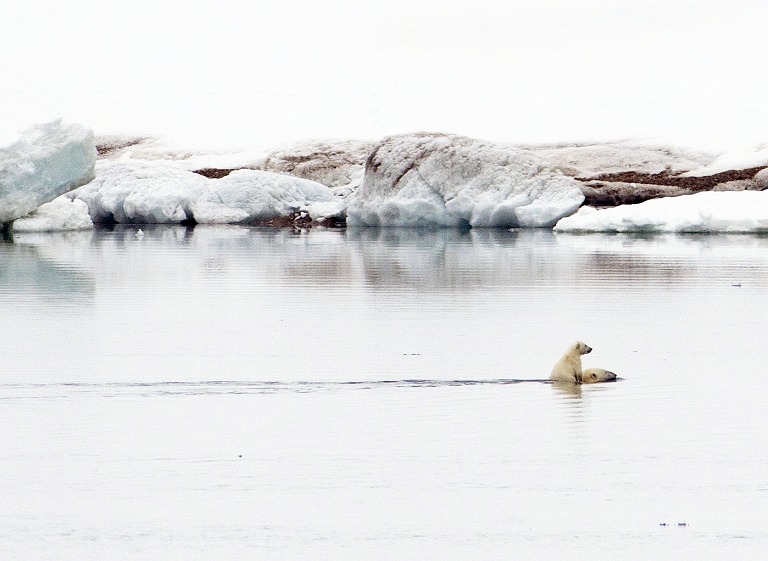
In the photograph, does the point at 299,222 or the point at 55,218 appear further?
the point at 299,222

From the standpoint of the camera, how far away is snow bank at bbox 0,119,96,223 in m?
27.3

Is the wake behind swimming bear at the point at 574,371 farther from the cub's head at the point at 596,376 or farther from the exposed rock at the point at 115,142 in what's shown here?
the exposed rock at the point at 115,142

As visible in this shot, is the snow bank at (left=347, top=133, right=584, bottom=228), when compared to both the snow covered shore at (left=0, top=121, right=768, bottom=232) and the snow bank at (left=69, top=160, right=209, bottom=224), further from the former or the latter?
the snow bank at (left=69, top=160, right=209, bottom=224)

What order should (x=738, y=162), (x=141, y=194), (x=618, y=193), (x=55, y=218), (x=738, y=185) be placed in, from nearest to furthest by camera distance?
1. (x=55, y=218)
2. (x=141, y=194)
3. (x=618, y=193)
4. (x=738, y=185)
5. (x=738, y=162)

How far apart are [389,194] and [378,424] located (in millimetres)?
26804

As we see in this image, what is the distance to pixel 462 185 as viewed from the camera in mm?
32812

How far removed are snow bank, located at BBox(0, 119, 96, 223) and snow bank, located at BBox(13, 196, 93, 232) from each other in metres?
1.19

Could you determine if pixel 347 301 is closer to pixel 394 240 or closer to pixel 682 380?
pixel 682 380

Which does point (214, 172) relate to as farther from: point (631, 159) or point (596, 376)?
point (596, 376)

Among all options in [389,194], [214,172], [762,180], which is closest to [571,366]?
[389,194]

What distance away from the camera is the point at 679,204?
3003cm

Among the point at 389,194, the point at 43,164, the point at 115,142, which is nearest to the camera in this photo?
the point at 43,164

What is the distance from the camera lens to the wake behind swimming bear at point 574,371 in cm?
870

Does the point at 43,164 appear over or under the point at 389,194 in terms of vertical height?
over
